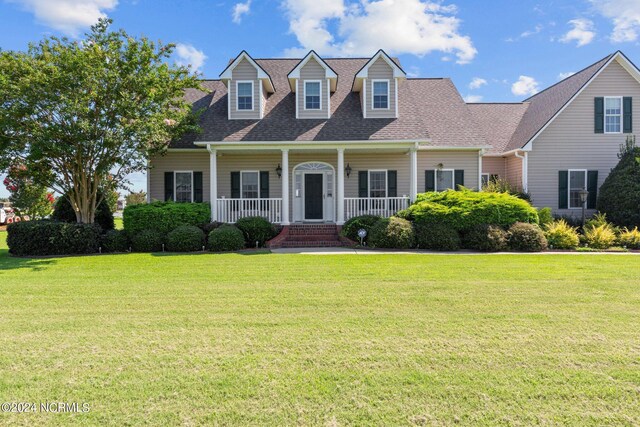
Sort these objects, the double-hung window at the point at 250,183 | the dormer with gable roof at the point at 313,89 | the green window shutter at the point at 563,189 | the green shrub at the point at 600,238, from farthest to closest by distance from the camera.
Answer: the double-hung window at the point at 250,183 < the green window shutter at the point at 563,189 < the dormer with gable roof at the point at 313,89 < the green shrub at the point at 600,238

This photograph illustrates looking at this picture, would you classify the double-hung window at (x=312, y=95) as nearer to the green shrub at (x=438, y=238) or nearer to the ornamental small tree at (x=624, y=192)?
the green shrub at (x=438, y=238)

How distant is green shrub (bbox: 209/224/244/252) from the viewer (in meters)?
12.5

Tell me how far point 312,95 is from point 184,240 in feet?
26.9

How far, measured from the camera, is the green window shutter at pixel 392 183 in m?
16.9

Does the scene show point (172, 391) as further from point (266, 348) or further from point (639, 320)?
point (639, 320)

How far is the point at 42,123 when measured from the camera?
12266mm

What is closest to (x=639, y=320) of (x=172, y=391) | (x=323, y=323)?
(x=323, y=323)

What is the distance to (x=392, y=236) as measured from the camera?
1246 centimetres

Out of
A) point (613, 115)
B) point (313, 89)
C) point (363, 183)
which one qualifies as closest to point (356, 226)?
point (363, 183)

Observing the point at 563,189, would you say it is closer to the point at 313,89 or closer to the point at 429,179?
the point at 429,179

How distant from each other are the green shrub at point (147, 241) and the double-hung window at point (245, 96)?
21.7 ft

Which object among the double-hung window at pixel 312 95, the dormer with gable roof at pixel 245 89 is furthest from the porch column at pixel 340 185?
the dormer with gable roof at pixel 245 89

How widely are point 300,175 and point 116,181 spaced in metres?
7.62

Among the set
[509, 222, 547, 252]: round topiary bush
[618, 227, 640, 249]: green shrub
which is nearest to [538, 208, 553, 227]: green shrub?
[509, 222, 547, 252]: round topiary bush
